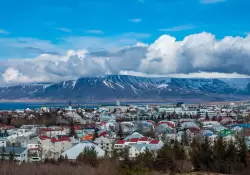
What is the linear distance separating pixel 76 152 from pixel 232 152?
47.2ft

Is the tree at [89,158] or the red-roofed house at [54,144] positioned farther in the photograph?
the red-roofed house at [54,144]

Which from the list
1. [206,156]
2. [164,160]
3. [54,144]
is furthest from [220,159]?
[54,144]

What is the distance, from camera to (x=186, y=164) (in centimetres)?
1977

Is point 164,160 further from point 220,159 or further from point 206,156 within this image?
point 220,159

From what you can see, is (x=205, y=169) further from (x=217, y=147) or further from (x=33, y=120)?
(x=33, y=120)

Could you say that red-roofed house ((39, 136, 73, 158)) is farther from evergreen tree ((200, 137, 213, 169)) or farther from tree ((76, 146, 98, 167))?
evergreen tree ((200, 137, 213, 169))

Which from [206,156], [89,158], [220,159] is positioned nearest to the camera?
[220,159]

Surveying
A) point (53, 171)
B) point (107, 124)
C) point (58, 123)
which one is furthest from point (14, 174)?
point (58, 123)

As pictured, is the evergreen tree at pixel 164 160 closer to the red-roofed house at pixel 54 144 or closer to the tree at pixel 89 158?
the tree at pixel 89 158

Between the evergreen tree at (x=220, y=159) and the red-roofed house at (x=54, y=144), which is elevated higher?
the evergreen tree at (x=220, y=159)

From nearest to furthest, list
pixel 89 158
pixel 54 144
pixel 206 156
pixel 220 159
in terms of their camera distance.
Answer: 1. pixel 220 159
2. pixel 206 156
3. pixel 89 158
4. pixel 54 144

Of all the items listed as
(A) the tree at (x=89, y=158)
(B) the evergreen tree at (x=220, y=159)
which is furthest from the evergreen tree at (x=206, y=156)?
(A) the tree at (x=89, y=158)

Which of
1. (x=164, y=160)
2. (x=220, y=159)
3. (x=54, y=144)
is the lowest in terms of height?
(x=54, y=144)

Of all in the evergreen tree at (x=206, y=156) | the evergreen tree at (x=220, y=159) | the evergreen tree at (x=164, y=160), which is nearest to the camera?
the evergreen tree at (x=220, y=159)
